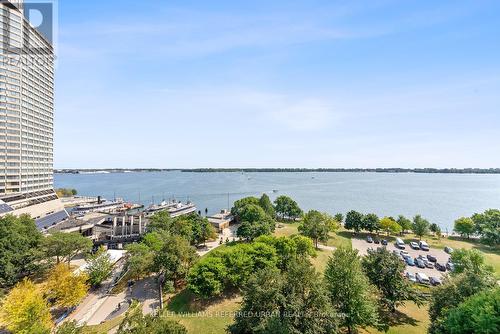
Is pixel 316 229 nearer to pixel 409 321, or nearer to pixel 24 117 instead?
pixel 409 321

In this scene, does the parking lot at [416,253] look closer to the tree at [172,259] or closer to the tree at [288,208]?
the tree at [288,208]

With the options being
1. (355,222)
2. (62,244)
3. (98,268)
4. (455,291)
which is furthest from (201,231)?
(455,291)

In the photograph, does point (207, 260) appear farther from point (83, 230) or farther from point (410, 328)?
point (83, 230)

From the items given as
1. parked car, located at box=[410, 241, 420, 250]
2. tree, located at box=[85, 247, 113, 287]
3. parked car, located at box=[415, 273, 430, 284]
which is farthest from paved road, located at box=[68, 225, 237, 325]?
parked car, located at box=[410, 241, 420, 250]

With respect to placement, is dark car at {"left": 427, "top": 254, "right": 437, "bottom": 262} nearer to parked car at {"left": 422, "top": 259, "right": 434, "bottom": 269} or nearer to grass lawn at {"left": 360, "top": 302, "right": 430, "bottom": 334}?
parked car at {"left": 422, "top": 259, "right": 434, "bottom": 269}

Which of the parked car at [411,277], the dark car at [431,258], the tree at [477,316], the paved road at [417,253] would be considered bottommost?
the paved road at [417,253]

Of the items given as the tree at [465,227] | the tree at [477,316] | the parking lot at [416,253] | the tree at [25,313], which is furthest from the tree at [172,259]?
the tree at [465,227]
